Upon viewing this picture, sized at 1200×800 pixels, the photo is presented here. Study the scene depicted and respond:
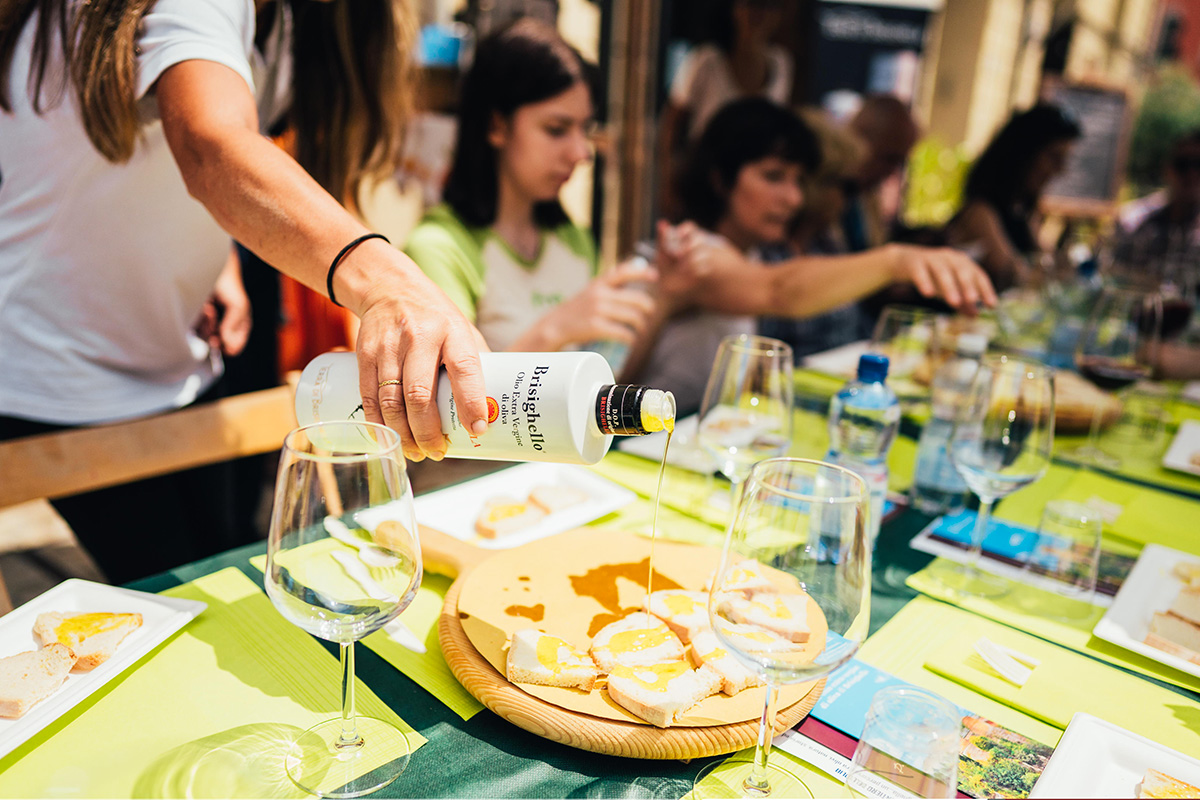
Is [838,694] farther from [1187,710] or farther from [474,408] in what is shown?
[474,408]

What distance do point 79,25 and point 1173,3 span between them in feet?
74.4

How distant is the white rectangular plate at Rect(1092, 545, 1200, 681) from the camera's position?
2.94 ft

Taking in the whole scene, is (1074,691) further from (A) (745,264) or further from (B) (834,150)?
(B) (834,150)

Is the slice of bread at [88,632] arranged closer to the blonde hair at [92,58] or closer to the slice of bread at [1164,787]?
the blonde hair at [92,58]

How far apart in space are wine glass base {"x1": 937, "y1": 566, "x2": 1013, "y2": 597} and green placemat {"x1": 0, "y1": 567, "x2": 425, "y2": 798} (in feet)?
2.38

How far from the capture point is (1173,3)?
17234 mm

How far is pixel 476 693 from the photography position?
29.2 inches

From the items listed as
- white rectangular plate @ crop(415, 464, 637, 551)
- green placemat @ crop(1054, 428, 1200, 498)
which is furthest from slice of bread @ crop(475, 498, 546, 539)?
green placemat @ crop(1054, 428, 1200, 498)

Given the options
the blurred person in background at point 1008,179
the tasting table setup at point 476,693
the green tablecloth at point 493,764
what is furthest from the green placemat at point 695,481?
the blurred person in background at point 1008,179

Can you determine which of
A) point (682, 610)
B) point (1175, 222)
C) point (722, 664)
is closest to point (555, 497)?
point (682, 610)

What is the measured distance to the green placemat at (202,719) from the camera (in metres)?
0.64

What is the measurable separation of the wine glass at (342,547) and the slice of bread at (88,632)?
24 centimetres

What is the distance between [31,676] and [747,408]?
891 millimetres

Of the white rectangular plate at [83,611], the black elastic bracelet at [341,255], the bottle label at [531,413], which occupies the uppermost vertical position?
the black elastic bracelet at [341,255]
